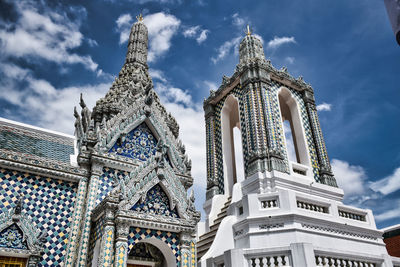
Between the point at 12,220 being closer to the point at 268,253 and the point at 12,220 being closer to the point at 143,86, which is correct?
the point at 268,253

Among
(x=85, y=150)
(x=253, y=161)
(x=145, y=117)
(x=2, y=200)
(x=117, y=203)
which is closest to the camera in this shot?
(x=117, y=203)

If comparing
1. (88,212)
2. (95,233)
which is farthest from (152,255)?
(88,212)

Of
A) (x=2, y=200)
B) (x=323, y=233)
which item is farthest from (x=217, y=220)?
(x=2, y=200)

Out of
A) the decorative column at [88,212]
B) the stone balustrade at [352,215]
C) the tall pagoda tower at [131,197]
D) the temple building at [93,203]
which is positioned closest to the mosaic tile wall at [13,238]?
the temple building at [93,203]

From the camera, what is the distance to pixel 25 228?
9.27 m

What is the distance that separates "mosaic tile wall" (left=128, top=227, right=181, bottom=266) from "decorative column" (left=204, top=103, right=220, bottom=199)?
7.04m

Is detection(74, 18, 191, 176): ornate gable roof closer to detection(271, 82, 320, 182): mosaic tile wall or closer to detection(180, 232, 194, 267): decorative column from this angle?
detection(180, 232, 194, 267): decorative column

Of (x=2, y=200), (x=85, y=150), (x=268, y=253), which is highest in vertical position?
(x=85, y=150)

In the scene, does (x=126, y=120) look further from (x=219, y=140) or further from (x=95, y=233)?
(x=219, y=140)

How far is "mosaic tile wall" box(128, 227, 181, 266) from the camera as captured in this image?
884cm

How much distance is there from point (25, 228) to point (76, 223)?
4.83 feet

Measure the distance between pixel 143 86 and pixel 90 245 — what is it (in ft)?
26.8

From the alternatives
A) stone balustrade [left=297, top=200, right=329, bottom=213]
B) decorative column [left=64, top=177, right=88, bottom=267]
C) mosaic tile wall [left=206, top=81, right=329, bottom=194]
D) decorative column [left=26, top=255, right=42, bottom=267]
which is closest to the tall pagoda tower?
decorative column [left=64, top=177, right=88, bottom=267]

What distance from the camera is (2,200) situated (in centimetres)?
952
